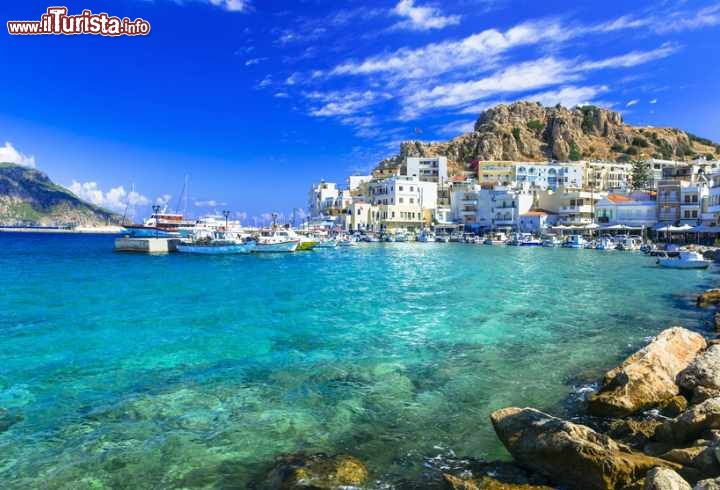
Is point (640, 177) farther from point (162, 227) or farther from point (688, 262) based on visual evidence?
point (162, 227)

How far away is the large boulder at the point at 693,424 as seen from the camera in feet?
21.3

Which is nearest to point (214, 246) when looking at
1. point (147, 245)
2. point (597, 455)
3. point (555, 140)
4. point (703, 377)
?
point (147, 245)

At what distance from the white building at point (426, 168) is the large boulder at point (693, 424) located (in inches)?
4173

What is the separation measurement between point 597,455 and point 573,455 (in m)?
0.28

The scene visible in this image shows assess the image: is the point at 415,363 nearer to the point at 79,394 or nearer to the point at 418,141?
the point at 79,394

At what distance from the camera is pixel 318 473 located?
6.37 metres

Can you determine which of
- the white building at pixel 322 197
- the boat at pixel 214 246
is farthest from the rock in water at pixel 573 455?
the white building at pixel 322 197

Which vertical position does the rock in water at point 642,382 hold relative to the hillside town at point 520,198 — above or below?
below

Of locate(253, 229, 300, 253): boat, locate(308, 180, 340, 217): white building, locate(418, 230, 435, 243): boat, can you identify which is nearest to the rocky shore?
locate(253, 229, 300, 253): boat

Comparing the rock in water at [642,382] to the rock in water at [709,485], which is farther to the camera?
the rock in water at [642,382]

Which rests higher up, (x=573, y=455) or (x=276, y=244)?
(x=276, y=244)

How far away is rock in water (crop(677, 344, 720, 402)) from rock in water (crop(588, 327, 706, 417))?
23cm

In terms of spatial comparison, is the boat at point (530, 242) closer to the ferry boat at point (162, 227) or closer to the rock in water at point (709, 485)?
the ferry boat at point (162, 227)

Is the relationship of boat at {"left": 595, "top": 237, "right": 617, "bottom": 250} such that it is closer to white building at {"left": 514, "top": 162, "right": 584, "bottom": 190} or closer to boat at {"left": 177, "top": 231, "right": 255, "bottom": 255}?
white building at {"left": 514, "top": 162, "right": 584, "bottom": 190}
